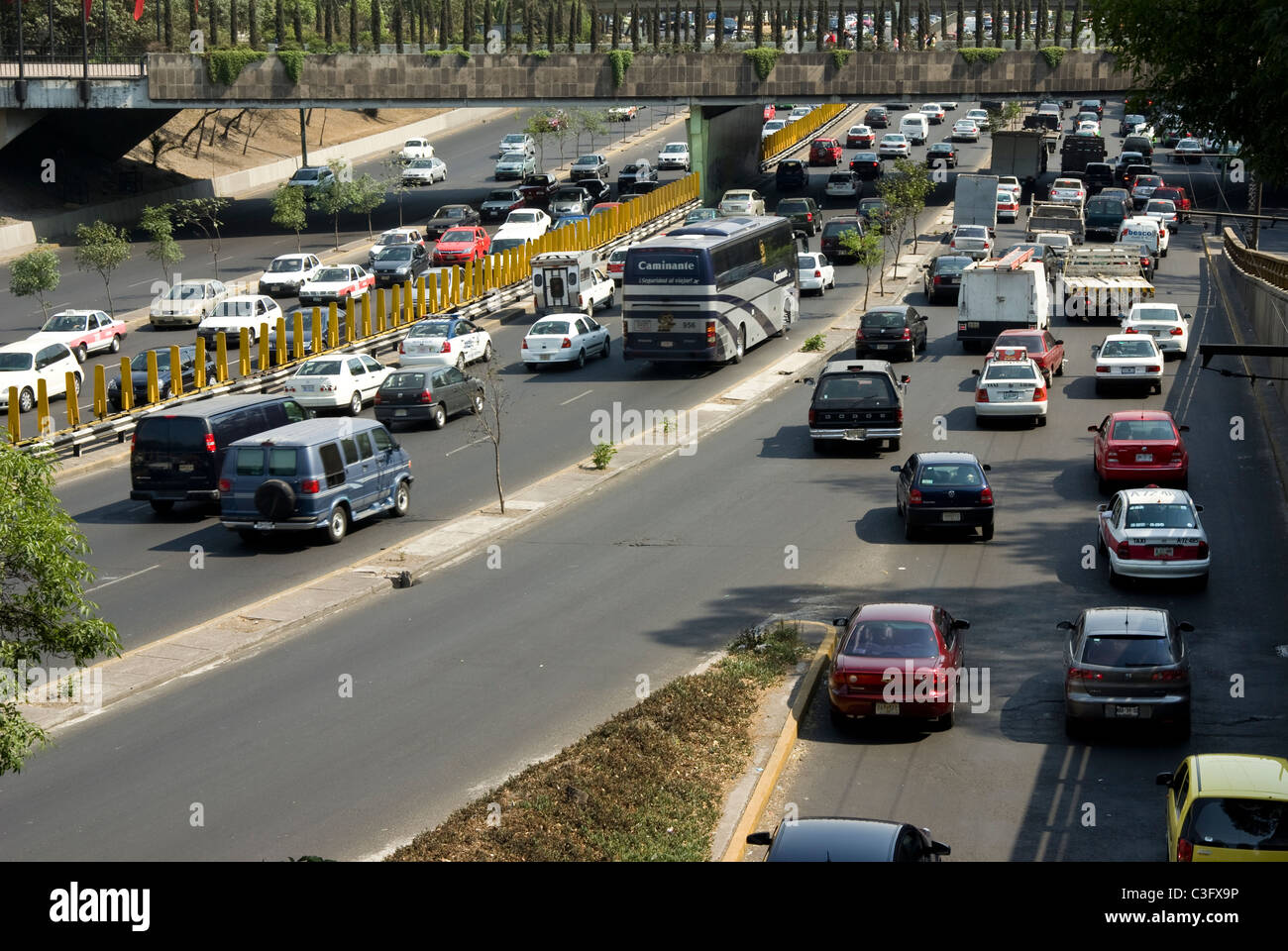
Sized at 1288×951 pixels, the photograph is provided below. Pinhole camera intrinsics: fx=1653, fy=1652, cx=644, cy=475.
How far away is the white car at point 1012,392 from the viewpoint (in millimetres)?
35562

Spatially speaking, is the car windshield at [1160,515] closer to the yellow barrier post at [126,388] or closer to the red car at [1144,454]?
the red car at [1144,454]

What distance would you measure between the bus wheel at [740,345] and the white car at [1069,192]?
2603 cm

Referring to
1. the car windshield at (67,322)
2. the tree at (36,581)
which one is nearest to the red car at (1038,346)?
the car windshield at (67,322)

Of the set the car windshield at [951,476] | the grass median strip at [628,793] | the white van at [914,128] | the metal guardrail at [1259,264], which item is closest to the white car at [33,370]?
the car windshield at [951,476]

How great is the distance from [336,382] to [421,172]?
Result: 50.8 m

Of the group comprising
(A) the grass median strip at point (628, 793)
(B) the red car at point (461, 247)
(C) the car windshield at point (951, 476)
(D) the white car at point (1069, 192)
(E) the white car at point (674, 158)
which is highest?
(E) the white car at point (674, 158)

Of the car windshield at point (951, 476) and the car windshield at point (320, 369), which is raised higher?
the car windshield at point (951, 476)

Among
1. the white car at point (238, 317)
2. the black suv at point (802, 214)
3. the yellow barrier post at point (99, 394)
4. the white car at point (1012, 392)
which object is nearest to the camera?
the white car at point (1012, 392)

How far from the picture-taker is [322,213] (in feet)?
258

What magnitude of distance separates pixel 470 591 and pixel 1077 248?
113 feet

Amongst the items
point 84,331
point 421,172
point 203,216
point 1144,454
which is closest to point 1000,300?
point 1144,454

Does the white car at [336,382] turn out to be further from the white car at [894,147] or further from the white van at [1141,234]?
the white car at [894,147]

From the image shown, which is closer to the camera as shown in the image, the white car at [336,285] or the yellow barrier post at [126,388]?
the yellow barrier post at [126,388]

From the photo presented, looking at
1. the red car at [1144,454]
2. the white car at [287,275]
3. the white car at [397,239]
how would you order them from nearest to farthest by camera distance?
the red car at [1144,454] → the white car at [287,275] → the white car at [397,239]
